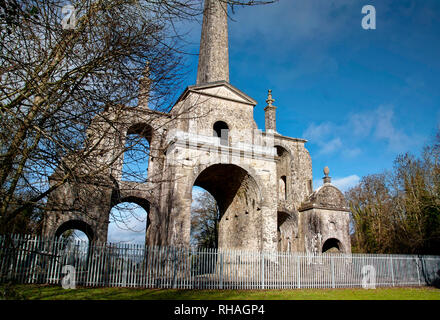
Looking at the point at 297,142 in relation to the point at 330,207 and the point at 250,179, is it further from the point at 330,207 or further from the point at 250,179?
the point at 250,179

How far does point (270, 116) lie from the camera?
74.1 ft

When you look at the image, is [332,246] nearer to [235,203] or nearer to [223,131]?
[235,203]

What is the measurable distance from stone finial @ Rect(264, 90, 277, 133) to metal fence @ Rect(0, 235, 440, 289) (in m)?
10.4

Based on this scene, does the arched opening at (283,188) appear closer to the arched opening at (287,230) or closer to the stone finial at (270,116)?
the arched opening at (287,230)

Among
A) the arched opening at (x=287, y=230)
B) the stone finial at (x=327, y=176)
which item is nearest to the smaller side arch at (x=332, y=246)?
the arched opening at (x=287, y=230)

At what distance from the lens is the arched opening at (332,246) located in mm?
19484

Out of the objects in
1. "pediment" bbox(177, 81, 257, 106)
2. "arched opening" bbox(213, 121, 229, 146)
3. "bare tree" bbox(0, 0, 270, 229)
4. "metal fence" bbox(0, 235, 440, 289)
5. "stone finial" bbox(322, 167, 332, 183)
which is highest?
"pediment" bbox(177, 81, 257, 106)

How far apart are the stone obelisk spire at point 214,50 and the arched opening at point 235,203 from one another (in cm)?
607

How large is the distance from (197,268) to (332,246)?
1086 cm

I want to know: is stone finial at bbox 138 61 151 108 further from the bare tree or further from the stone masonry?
the stone masonry

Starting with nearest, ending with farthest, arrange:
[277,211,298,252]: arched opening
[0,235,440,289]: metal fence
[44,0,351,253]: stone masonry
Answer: [0,235,440,289]: metal fence, [44,0,351,253]: stone masonry, [277,211,298,252]: arched opening

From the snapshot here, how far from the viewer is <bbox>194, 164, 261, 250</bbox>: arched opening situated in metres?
16.2

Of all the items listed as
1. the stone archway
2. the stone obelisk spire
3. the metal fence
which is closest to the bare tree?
the metal fence

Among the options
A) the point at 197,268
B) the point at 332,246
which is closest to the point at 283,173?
the point at 332,246
